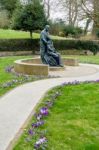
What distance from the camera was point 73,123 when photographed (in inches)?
248

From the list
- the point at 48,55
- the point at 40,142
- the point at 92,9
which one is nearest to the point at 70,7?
the point at 92,9

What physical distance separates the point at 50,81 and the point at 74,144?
238 inches

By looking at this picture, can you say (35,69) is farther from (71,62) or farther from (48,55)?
(71,62)

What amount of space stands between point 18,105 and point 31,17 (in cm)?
1925

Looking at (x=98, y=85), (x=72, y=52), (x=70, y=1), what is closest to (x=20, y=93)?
(x=98, y=85)

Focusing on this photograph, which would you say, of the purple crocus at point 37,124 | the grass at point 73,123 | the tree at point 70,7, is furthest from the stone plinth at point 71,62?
the tree at point 70,7

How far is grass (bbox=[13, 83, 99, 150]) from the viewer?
518cm

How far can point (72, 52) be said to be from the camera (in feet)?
91.3

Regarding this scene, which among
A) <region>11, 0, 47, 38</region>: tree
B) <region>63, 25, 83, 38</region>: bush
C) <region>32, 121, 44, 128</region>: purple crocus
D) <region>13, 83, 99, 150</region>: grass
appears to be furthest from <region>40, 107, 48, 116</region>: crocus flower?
<region>63, 25, 83, 38</region>: bush

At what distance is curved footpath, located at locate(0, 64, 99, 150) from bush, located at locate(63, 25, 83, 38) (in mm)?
24890

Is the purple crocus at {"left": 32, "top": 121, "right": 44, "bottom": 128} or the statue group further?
the statue group

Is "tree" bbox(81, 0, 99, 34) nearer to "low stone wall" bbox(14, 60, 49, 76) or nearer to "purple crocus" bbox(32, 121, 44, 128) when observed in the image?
"low stone wall" bbox(14, 60, 49, 76)

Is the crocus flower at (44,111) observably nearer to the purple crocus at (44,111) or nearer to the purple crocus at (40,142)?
the purple crocus at (44,111)

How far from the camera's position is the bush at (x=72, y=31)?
36312mm
